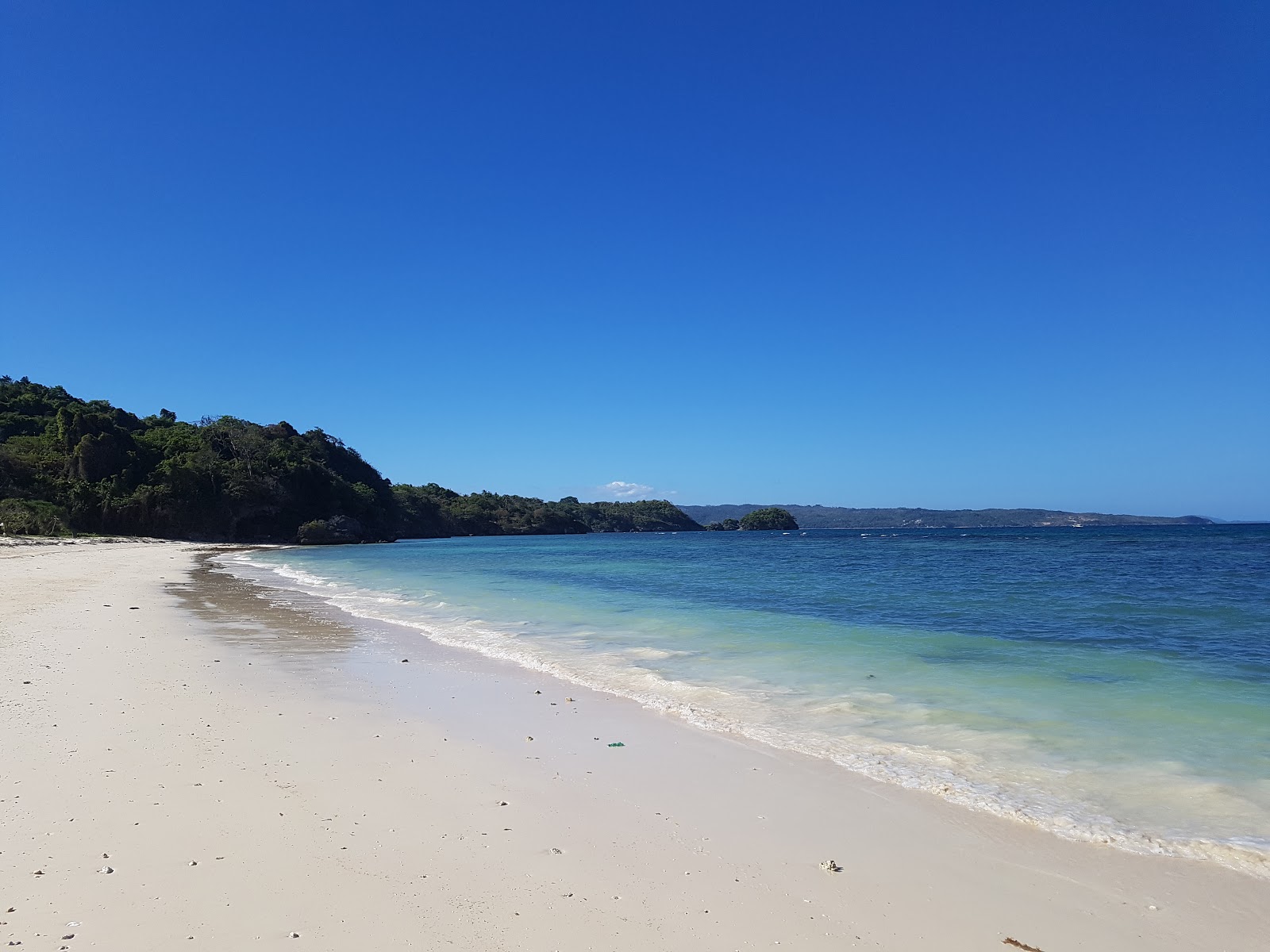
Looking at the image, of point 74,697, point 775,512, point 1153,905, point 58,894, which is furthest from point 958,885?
point 775,512

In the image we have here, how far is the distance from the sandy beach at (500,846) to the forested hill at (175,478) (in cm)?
4598

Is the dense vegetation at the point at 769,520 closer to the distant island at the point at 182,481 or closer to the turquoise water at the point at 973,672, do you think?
the distant island at the point at 182,481

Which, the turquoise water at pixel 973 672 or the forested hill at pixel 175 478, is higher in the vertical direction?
the forested hill at pixel 175 478

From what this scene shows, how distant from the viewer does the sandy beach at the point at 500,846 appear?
10.0 feet

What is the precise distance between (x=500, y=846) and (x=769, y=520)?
161 m

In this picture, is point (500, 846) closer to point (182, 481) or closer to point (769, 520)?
point (182, 481)

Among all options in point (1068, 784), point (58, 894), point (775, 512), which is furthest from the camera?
point (775, 512)

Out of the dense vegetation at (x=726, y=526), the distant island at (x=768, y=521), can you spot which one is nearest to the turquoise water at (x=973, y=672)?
the distant island at (x=768, y=521)

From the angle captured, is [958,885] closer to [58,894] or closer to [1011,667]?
[58,894]

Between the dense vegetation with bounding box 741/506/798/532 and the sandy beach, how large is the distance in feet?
517

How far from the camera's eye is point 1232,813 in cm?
462

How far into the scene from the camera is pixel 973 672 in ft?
30.0

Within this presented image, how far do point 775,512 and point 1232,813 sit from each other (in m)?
160

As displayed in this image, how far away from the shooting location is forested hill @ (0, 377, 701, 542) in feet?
167
